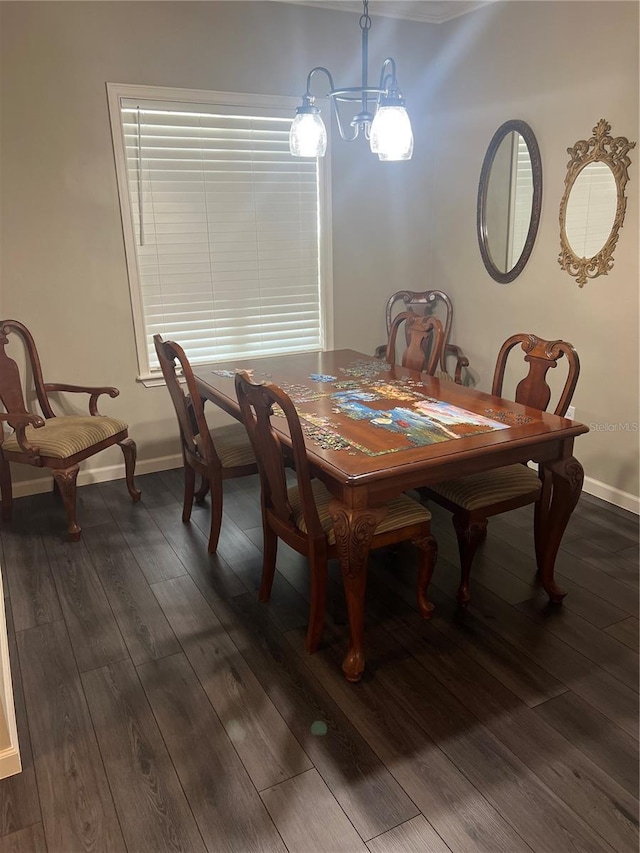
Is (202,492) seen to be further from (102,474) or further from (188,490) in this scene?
(102,474)

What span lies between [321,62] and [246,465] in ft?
8.41

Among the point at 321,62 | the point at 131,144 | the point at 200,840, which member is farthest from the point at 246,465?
the point at 321,62

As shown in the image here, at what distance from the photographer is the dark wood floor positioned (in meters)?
1.58

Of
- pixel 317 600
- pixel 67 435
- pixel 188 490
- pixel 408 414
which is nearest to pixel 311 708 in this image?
pixel 317 600

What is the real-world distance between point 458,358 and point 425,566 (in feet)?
7.06

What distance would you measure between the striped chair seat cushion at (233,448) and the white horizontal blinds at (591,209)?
6.73 ft

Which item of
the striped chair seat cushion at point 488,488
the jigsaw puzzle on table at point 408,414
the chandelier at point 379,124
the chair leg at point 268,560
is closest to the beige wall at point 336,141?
the striped chair seat cushion at point 488,488

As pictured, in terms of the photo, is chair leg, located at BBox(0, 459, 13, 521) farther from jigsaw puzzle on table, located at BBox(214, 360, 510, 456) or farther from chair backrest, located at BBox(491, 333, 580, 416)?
chair backrest, located at BBox(491, 333, 580, 416)

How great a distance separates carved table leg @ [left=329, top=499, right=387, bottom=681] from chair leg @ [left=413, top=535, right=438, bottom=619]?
12.6 inches

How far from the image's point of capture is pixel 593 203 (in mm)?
3172

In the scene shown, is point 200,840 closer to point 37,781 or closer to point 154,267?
point 37,781

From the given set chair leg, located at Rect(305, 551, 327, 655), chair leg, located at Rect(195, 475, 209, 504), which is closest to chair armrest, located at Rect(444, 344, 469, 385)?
chair leg, located at Rect(195, 475, 209, 504)

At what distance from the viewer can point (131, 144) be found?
11.2ft

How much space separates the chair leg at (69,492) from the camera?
2.96 m
